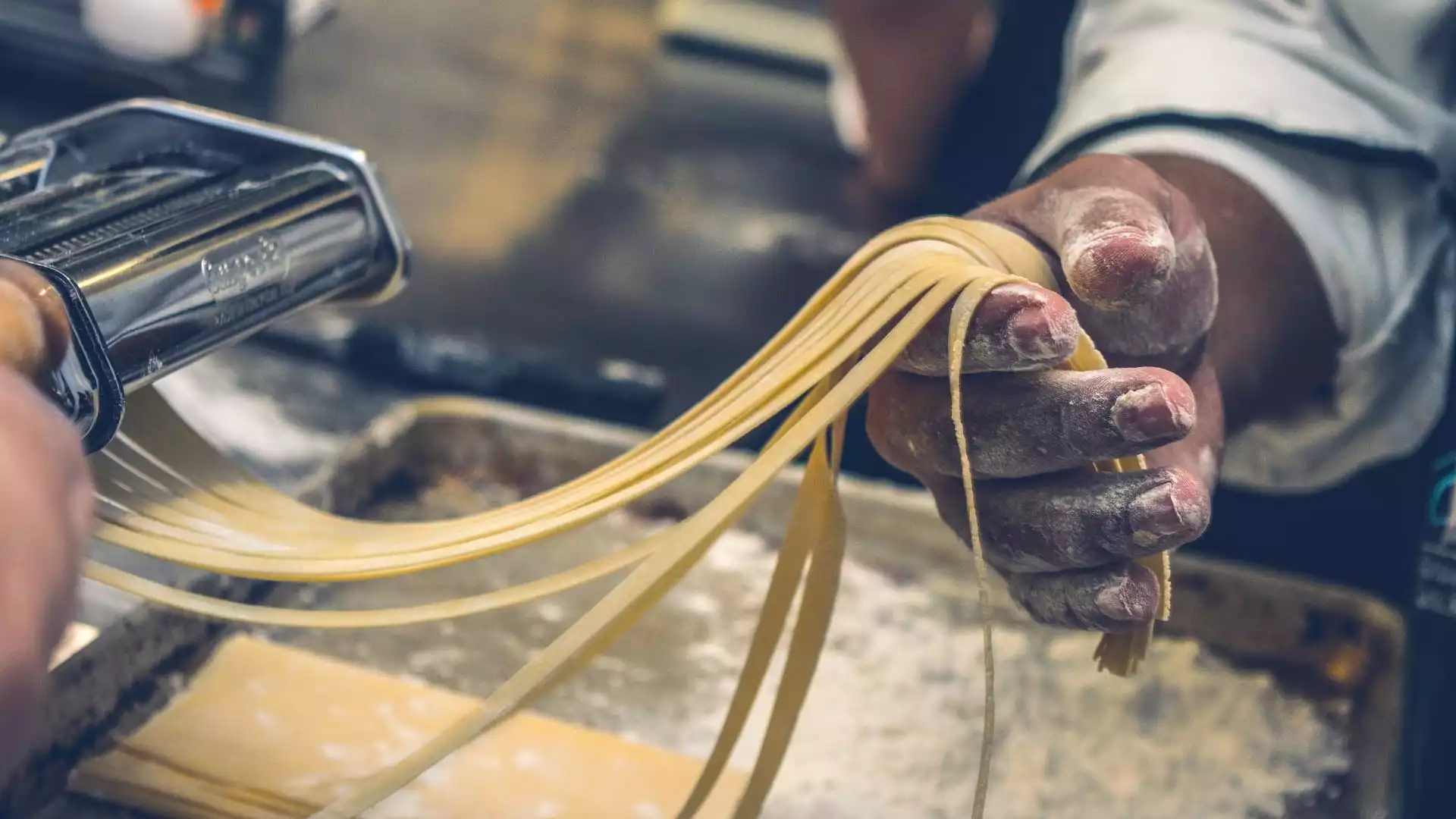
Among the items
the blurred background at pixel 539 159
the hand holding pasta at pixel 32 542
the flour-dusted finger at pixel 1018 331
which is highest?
the hand holding pasta at pixel 32 542

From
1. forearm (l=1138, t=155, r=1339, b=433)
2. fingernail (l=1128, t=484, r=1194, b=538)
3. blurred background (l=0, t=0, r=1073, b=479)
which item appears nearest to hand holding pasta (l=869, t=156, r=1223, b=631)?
fingernail (l=1128, t=484, r=1194, b=538)

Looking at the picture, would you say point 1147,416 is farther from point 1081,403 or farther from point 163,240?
point 163,240

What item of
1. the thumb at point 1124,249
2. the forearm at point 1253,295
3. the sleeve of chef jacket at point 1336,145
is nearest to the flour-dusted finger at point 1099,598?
the thumb at point 1124,249

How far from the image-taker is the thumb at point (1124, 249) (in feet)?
1.37

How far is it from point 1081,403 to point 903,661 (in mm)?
352

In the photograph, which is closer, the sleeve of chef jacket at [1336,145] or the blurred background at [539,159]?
the sleeve of chef jacket at [1336,145]

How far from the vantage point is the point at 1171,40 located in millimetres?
756

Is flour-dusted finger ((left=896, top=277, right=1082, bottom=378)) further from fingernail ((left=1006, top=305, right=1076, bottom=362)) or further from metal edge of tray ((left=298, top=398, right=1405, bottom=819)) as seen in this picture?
metal edge of tray ((left=298, top=398, right=1405, bottom=819))

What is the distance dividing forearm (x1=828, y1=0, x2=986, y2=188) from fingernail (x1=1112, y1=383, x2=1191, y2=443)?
952mm

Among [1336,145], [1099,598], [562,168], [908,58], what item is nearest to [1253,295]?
[1336,145]

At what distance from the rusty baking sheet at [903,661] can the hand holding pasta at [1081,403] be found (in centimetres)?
19

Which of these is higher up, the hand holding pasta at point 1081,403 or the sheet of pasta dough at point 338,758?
the hand holding pasta at point 1081,403

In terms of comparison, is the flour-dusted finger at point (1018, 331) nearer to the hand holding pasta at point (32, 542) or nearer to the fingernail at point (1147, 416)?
the fingernail at point (1147, 416)

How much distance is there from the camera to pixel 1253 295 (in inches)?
26.3
